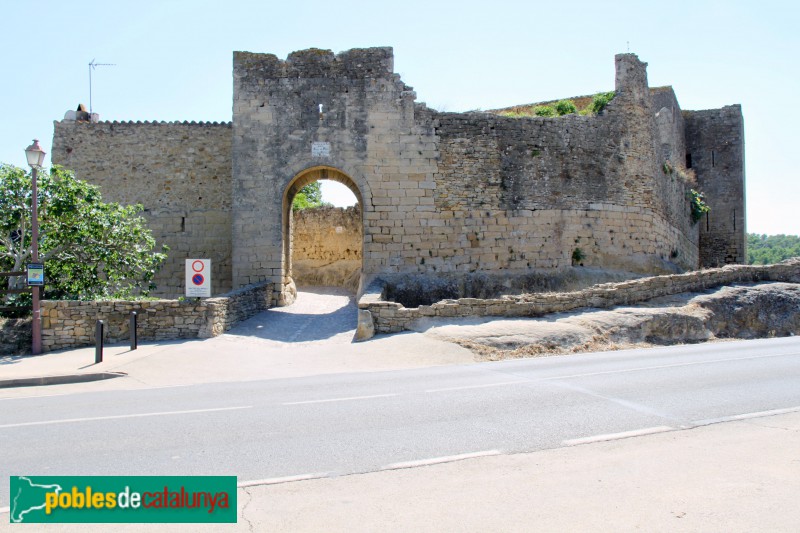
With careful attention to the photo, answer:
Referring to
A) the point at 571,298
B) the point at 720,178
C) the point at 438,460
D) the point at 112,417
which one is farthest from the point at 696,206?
the point at 112,417

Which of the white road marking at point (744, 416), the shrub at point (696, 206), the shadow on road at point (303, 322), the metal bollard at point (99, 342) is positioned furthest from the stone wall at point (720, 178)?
Result: the metal bollard at point (99, 342)

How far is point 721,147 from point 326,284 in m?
20.1

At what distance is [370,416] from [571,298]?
28.5 feet

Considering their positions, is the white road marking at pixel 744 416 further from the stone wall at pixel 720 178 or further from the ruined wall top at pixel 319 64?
the stone wall at pixel 720 178

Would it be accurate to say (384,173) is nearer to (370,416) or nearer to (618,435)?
(370,416)

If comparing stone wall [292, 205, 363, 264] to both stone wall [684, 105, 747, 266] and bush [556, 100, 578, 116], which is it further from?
stone wall [684, 105, 747, 266]

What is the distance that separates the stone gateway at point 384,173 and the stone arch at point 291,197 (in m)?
0.07

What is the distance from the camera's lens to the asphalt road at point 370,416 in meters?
Result: 5.26

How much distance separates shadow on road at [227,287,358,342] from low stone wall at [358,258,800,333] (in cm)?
118

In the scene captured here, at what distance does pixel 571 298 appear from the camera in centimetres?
1413

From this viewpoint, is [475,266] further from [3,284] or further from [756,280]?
[3,284]

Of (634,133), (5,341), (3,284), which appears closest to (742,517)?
(5,341)

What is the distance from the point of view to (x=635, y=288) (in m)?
14.7

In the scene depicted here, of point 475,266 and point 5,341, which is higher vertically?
point 475,266
